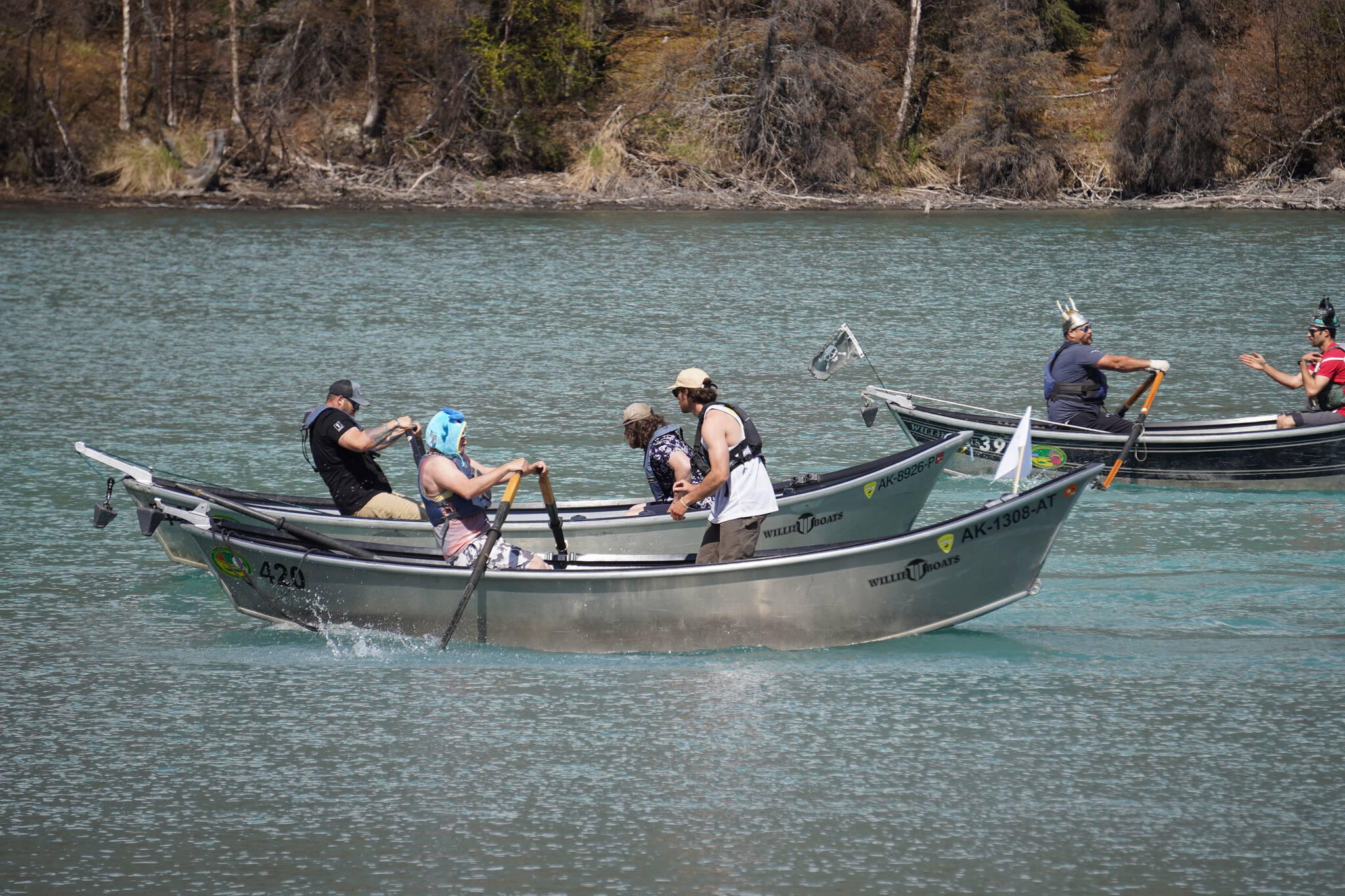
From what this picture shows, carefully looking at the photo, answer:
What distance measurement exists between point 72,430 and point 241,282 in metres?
11.9

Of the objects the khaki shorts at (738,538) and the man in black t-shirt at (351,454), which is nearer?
the khaki shorts at (738,538)

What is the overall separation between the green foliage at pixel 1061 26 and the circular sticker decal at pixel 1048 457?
121ft

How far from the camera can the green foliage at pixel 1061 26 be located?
47.0m

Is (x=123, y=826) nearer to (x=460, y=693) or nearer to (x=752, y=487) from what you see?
(x=460, y=693)

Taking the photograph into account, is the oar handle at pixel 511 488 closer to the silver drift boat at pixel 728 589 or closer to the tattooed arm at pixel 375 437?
the silver drift boat at pixel 728 589

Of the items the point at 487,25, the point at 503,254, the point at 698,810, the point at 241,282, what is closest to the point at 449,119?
the point at 487,25

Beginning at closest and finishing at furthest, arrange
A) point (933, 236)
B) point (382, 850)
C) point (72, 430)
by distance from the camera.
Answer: point (382, 850) < point (72, 430) < point (933, 236)

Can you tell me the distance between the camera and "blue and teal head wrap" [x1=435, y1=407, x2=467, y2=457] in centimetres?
829

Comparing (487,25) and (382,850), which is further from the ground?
(487,25)

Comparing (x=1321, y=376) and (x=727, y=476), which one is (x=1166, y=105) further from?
(x=727, y=476)

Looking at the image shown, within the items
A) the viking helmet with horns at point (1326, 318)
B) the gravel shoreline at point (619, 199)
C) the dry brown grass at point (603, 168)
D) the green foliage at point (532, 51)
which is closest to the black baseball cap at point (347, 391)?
the viking helmet with horns at point (1326, 318)

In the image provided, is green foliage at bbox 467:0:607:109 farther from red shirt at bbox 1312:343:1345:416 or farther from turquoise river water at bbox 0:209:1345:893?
red shirt at bbox 1312:343:1345:416

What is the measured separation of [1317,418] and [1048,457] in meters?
2.18

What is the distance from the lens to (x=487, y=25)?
1828 inches
